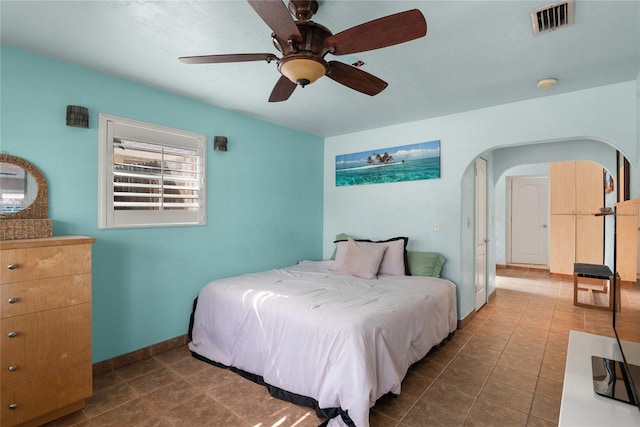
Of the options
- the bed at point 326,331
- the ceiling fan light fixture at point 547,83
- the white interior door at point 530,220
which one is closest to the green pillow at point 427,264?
the bed at point 326,331

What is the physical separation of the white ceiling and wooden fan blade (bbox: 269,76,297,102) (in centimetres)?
34

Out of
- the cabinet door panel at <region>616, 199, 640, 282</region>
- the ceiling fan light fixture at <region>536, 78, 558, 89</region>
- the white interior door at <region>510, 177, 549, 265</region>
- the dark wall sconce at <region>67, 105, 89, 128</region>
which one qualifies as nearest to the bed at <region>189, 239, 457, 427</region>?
the cabinet door panel at <region>616, 199, 640, 282</region>

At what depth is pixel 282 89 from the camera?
2.04 m

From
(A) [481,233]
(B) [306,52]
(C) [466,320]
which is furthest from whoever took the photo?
(A) [481,233]

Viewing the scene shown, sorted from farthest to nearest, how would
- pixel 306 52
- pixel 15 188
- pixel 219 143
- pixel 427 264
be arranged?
pixel 427 264 → pixel 219 143 → pixel 15 188 → pixel 306 52

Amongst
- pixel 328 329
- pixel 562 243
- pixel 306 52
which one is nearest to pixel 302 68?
pixel 306 52

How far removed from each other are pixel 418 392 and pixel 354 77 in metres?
2.32

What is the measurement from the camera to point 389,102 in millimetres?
3197

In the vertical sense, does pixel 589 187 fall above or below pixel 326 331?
above

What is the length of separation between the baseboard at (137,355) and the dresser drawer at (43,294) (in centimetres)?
83

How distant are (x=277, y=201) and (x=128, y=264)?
6.16 feet

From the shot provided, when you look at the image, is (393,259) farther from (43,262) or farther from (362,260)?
(43,262)

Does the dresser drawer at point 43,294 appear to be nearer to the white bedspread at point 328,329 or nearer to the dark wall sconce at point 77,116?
the white bedspread at point 328,329

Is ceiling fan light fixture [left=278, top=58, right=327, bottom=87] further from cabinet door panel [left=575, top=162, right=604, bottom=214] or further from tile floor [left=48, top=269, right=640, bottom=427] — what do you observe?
cabinet door panel [left=575, top=162, right=604, bottom=214]
